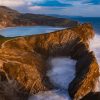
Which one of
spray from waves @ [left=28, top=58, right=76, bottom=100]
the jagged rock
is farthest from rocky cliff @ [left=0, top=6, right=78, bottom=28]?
the jagged rock

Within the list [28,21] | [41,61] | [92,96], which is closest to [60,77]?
[41,61]

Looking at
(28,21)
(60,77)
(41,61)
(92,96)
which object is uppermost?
(28,21)

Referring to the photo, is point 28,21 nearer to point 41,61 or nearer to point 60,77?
point 41,61

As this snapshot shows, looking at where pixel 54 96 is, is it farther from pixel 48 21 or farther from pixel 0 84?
pixel 48 21

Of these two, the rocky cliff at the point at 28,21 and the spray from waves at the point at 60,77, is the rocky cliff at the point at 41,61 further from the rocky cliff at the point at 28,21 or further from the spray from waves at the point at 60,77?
the rocky cliff at the point at 28,21

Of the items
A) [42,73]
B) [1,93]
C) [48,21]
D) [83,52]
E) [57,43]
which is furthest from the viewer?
[48,21]

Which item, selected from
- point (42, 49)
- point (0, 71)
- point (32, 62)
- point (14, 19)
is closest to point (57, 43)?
point (42, 49)
